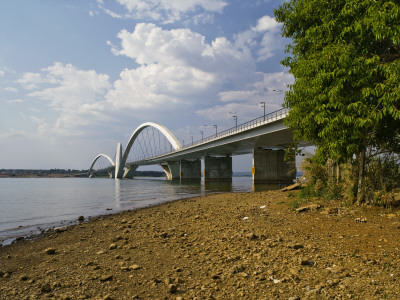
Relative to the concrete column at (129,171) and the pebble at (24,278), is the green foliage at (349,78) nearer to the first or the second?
the pebble at (24,278)

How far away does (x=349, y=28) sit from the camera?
7637mm

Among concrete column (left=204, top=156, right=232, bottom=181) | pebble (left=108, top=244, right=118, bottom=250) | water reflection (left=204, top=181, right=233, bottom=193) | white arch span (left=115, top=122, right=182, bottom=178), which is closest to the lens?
pebble (left=108, top=244, right=118, bottom=250)

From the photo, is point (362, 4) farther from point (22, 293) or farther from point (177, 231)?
point (22, 293)

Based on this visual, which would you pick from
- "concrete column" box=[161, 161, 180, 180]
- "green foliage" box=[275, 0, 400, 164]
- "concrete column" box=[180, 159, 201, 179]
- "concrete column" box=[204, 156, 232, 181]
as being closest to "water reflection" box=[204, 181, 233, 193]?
"concrete column" box=[204, 156, 232, 181]

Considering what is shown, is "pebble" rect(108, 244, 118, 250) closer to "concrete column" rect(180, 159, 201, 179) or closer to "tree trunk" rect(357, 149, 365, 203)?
"tree trunk" rect(357, 149, 365, 203)

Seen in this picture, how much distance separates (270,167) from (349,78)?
5322cm

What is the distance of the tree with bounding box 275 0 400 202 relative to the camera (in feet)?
22.1

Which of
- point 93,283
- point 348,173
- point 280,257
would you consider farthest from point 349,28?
point 93,283

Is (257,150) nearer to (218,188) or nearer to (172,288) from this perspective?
(218,188)

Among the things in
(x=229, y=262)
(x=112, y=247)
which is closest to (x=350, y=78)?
(x=229, y=262)

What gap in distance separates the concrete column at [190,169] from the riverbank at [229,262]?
9960 centimetres

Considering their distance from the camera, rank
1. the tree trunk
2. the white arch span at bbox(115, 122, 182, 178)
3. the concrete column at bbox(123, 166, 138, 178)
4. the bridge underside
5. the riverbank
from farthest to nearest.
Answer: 1. the concrete column at bbox(123, 166, 138, 178)
2. the white arch span at bbox(115, 122, 182, 178)
3. the bridge underside
4. the tree trunk
5. the riverbank

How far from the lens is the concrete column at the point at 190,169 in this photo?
358 feet

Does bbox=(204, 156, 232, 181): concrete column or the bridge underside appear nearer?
the bridge underside
